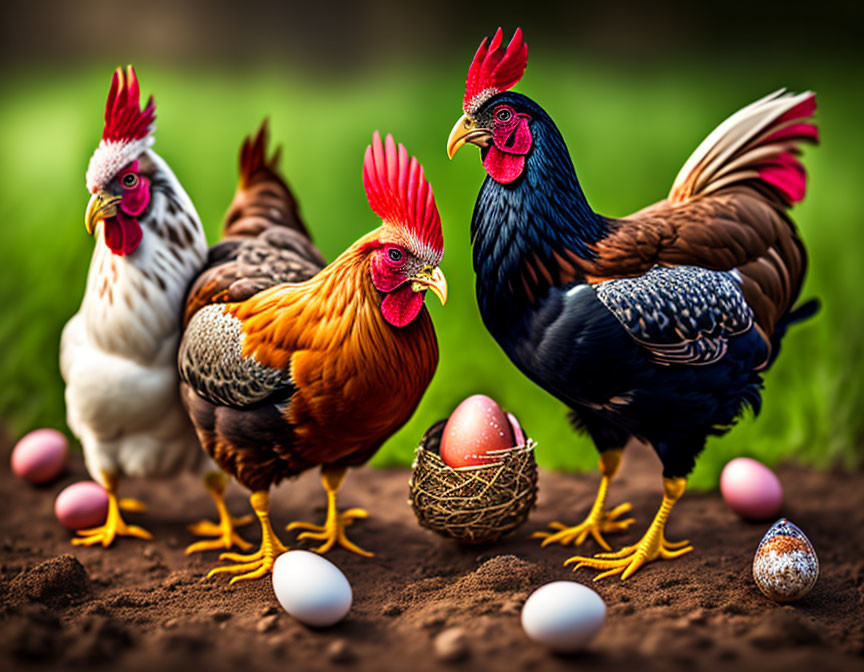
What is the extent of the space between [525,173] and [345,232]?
2473mm

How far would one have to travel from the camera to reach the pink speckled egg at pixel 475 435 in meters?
2.74

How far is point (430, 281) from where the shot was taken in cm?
249

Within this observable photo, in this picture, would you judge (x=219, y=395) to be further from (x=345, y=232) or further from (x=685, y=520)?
(x=345, y=232)

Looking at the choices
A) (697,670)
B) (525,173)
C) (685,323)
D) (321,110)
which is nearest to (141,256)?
(525,173)

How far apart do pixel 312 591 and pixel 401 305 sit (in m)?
0.94

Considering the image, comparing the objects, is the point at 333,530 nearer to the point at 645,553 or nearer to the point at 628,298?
the point at 645,553

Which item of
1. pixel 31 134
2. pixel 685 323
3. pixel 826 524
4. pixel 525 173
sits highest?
pixel 31 134

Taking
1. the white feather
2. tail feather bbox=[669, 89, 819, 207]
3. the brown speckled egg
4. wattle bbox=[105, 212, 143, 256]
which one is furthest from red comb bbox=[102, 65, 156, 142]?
the brown speckled egg

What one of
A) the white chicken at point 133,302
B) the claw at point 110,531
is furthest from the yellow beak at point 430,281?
the claw at point 110,531

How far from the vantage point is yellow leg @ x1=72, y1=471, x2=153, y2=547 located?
10.5 feet

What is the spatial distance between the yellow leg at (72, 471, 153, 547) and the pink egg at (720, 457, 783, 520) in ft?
8.07

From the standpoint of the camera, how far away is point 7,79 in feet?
19.5

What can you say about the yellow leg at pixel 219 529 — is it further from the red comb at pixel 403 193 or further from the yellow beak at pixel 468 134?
the yellow beak at pixel 468 134

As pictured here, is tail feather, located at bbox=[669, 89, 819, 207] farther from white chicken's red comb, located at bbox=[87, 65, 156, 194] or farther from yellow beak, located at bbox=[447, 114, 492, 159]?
white chicken's red comb, located at bbox=[87, 65, 156, 194]
